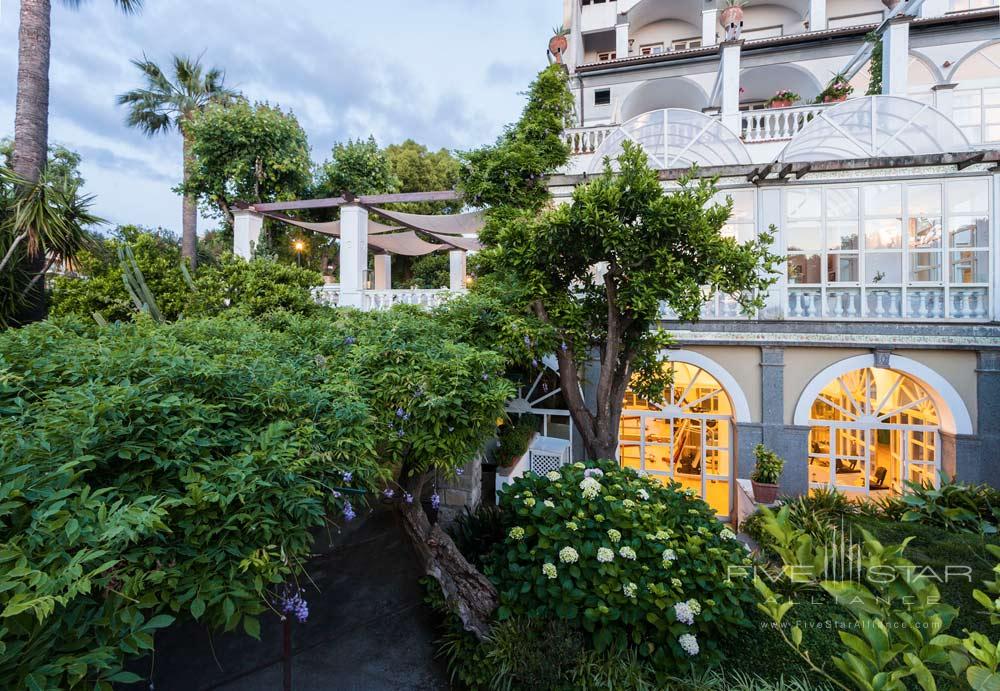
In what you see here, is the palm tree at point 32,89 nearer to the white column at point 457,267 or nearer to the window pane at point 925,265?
the white column at point 457,267

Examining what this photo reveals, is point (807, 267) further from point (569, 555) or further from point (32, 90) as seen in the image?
point (32, 90)

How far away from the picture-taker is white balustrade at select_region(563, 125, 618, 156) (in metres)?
10.8

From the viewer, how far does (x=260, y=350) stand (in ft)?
11.9

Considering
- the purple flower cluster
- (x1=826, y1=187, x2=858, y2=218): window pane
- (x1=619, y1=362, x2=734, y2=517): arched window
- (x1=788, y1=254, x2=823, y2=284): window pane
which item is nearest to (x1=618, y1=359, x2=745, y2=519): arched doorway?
(x1=619, y1=362, x2=734, y2=517): arched window

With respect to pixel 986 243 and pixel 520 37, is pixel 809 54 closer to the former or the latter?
pixel 986 243

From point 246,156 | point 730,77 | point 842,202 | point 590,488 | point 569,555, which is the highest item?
point 730,77

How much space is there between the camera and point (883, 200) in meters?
8.94

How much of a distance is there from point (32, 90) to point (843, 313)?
15681mm

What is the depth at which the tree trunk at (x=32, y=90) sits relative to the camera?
26.1 feet

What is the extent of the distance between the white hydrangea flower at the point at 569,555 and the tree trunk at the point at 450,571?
38.9 inches

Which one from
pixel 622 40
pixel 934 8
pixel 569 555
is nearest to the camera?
pixel 569 555

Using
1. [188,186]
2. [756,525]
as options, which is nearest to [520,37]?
[188,186]

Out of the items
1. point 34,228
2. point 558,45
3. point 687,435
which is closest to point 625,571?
point 687,435

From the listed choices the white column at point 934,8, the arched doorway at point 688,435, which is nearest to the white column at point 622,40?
Answer: the white column at point 934,8
